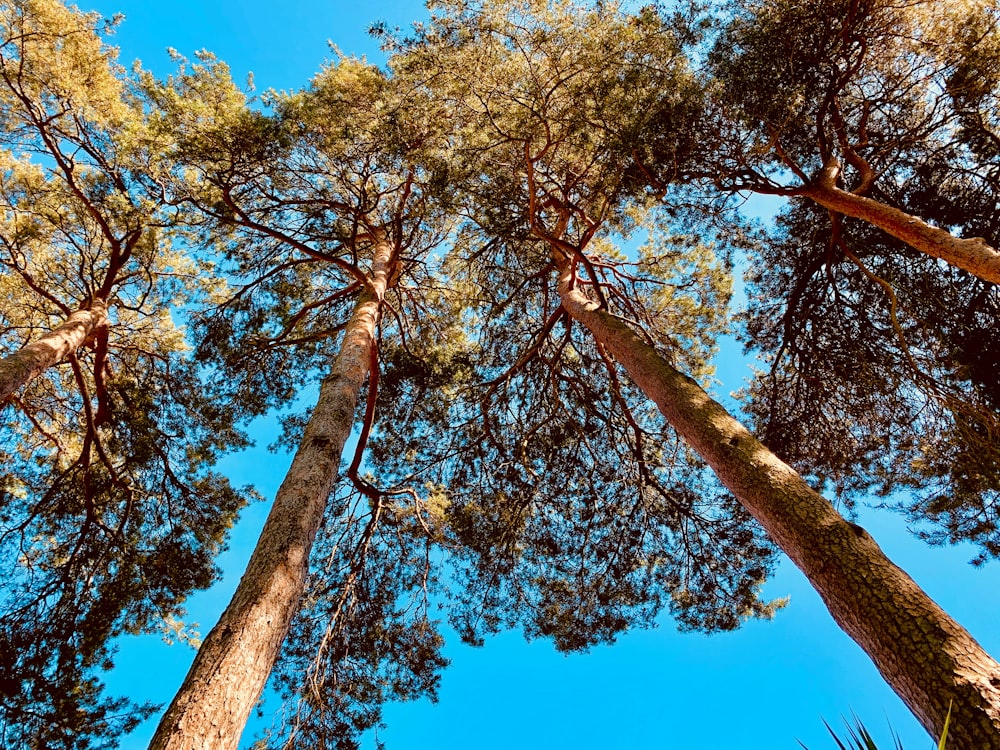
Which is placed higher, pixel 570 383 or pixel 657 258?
pixel 657 258

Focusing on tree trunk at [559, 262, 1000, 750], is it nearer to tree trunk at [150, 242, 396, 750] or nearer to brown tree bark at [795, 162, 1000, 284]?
brown tree bark at [795, 162, 1000, 284]

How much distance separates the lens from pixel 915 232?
4742 millimetres

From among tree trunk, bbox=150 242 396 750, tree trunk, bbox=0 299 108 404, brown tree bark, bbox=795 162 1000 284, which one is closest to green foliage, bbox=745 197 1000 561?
brown tree bark, bbox=795 162 1000 284

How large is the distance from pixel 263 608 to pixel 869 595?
3046 mm

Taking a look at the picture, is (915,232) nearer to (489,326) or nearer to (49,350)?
(489,326)

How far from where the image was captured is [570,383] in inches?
319

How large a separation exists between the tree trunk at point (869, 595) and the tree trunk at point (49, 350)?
553 centimetres

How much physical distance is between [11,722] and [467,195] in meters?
6.72

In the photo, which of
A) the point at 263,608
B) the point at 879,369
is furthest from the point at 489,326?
the point at 263,608

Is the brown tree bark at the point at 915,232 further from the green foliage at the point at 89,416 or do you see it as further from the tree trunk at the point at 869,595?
the green foliage at the point at 89,416

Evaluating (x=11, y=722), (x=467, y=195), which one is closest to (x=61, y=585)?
(x=11, y=722)

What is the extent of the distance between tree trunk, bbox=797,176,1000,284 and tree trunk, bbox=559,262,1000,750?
2153 millimetres

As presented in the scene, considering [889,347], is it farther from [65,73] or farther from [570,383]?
[65,73]

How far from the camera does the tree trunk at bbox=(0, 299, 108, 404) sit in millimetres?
4758
